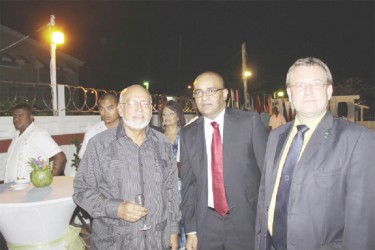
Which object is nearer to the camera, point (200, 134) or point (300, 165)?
point (300, 165)

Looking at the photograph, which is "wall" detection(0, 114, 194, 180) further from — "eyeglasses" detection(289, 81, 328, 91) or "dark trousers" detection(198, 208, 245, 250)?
"eyeglasses" detection(289, 81, 328, 91)

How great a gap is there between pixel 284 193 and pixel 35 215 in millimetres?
2812

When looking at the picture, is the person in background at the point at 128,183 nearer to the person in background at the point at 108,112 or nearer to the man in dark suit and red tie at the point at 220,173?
the man in dark suit and red tie at the point at 220,173

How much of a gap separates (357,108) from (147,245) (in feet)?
78.4

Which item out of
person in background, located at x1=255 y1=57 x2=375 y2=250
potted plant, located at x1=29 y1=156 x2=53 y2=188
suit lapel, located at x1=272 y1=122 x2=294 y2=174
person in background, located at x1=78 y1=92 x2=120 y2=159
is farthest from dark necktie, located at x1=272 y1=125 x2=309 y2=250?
person in background, located at x1=78 y1=92 x2=120 y2=159

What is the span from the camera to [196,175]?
3006mm

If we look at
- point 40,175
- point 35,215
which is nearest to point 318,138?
point 35,215

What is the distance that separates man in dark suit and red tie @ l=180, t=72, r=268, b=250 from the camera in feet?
9.30

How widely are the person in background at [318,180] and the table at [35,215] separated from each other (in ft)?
8.13

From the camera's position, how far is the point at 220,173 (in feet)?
9.48

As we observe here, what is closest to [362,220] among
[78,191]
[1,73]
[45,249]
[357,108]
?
[78,191]

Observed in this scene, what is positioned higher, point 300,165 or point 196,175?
point 300,165

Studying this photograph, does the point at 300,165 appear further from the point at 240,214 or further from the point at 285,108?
the point at 285,108

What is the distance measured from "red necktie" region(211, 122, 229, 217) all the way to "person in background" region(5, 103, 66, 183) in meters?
2.69
